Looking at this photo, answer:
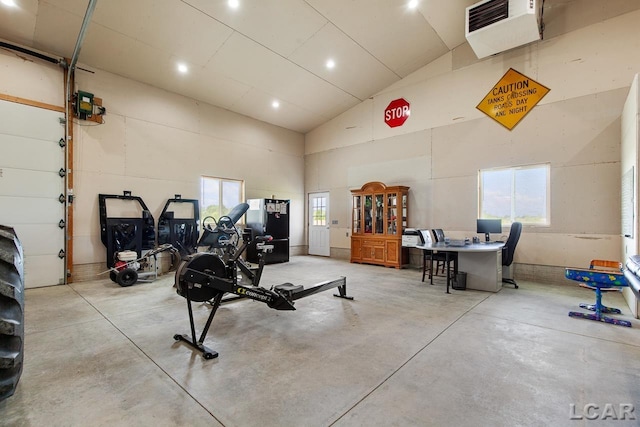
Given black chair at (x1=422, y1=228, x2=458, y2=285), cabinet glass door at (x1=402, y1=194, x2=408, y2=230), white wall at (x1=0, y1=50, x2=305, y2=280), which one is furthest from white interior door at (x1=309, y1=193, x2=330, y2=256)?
black chair at (x1=422, y1=228, x2=458, y2=285)

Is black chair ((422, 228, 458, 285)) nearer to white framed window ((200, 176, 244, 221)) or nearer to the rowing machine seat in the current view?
the rowing machine seat

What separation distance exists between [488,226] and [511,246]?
0.85 metres

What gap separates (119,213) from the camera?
6.19 meters

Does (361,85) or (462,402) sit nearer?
(462,402)

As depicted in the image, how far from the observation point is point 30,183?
5.23 metres

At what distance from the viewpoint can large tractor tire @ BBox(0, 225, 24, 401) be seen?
5.01ft

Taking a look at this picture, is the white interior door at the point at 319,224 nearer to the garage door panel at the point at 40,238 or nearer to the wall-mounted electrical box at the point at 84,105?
the wall-mounted electrical box at the point at 84,105

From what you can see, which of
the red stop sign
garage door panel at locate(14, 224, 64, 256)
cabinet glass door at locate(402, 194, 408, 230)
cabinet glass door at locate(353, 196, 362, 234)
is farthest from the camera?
cabinet glass door at locate(353, 196, 362, 234)

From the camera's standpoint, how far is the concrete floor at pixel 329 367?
1.82 metres

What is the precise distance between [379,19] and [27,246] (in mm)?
7857

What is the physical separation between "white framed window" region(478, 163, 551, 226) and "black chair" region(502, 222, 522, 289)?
1029 mm

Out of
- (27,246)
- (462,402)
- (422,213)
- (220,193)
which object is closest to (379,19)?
(422,213)

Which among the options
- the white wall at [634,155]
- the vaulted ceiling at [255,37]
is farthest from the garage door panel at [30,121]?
the white wall at [634,155]

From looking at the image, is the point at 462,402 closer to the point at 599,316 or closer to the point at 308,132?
the point at 599,316
